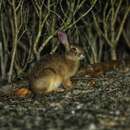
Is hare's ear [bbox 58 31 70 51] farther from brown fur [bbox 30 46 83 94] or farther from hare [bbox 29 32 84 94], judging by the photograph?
brown fur [bbox 30 46 83 94]

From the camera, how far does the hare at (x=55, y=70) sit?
1076 centimetres

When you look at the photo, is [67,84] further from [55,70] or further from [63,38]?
[63,38]

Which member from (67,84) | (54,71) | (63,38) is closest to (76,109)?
(54,71)

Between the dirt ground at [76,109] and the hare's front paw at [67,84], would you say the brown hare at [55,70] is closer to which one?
the hare's front paw at [67,84]

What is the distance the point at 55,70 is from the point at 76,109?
1.99 m

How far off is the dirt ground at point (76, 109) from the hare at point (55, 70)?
0.71ft

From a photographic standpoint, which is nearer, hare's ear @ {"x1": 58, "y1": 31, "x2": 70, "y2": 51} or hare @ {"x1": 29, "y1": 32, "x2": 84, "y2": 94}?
hare @ {"x1": 29, "y1": 32, "x2": 84, "y2": 94}

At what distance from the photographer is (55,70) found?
11.1 metres

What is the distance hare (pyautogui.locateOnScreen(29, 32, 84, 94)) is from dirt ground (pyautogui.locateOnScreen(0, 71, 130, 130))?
8.5 inches

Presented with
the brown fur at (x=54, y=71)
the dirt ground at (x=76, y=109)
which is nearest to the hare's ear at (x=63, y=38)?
the brown fur at (x=54, y=71)

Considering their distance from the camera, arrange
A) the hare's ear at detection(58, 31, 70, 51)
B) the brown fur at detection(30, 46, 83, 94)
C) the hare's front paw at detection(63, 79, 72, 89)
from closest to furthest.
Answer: the brown fur at detection(30, 46, 83, 94)
the hare's front paw at detection(63, 79, 72, 89)
the hare's ear at detection(58, 31, 70, 51)

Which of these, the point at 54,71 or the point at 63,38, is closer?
the point at 54,71

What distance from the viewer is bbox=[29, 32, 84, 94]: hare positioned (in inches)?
424

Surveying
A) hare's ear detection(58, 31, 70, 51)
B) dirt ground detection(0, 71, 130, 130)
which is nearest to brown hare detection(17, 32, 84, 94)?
hare's ear detection(58, 31, 70, 51)
